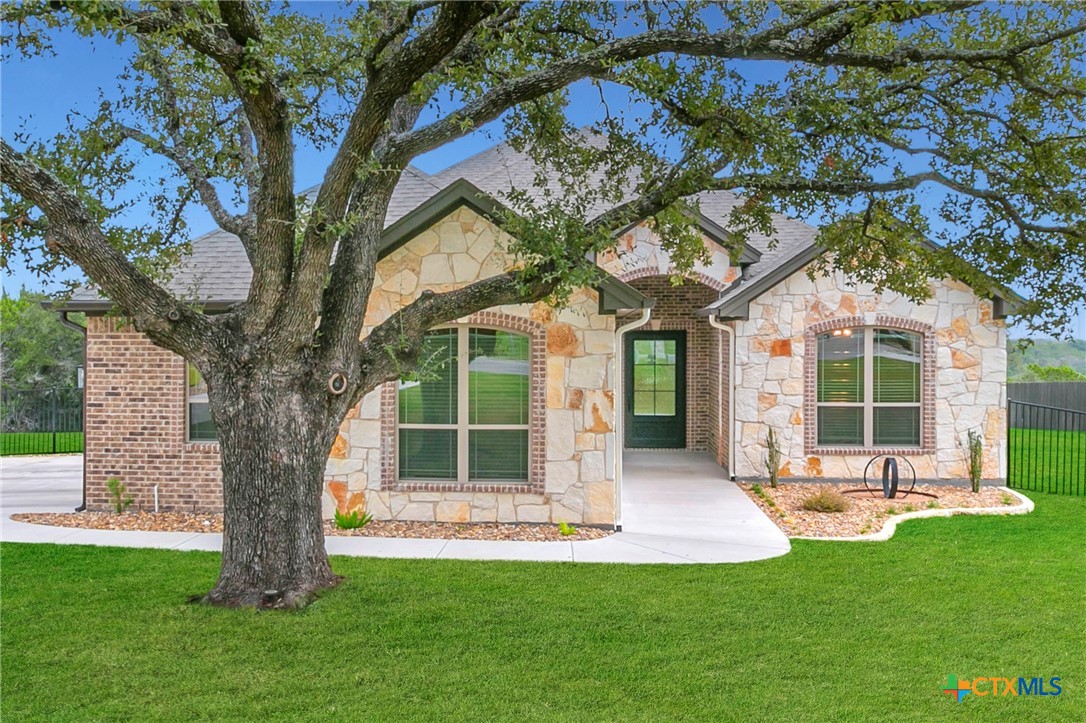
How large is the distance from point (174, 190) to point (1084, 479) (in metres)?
15.3

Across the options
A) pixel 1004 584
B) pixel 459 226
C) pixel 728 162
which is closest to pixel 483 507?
pixel 459 226

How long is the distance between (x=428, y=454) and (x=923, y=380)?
807cm

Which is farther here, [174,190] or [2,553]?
[174,190]

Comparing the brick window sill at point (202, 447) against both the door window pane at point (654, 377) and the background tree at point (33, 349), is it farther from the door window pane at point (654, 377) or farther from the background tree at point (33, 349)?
the background tree at point (33, 349)

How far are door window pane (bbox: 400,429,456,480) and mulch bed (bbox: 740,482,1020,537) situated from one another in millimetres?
4227

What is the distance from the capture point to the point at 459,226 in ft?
30.9

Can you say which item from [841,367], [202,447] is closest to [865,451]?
[841,367]

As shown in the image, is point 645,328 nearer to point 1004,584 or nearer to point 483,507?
point 483,507

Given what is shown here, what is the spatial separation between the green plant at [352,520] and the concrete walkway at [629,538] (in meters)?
0.56

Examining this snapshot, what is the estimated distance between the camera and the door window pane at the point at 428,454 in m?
9.65

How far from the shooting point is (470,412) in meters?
9.60

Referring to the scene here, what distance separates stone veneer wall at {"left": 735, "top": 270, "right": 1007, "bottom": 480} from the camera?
12.2m

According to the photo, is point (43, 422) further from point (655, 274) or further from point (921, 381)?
point (921, 381)

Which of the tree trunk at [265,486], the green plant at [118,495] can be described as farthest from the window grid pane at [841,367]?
the green plant at [118,495]
